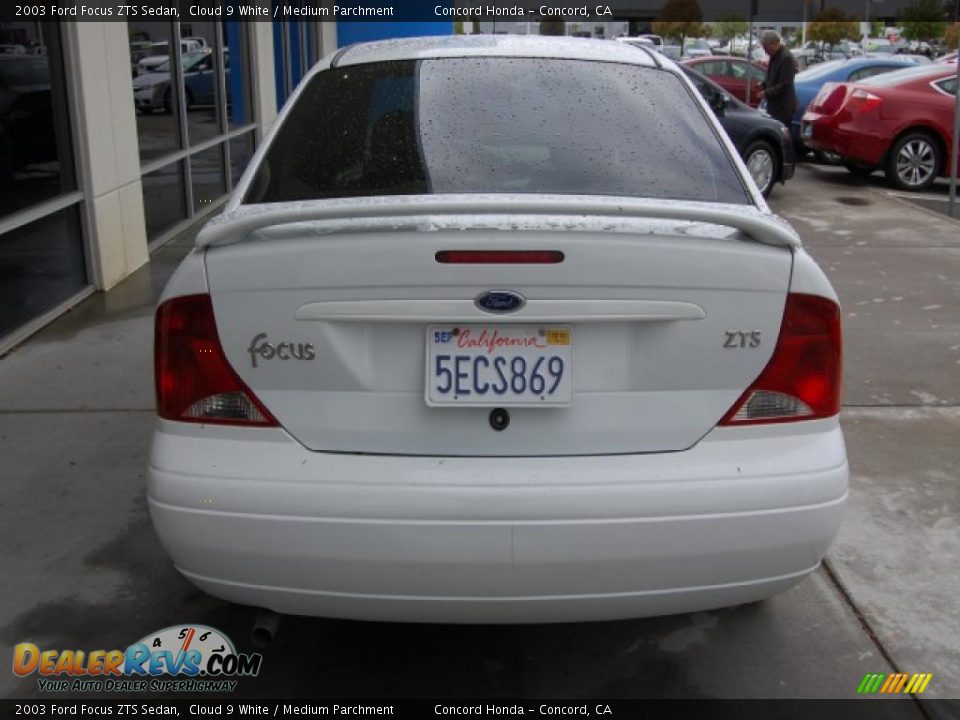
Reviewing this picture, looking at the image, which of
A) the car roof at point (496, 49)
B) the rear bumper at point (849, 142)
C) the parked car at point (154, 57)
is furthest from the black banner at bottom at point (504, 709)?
the rear bumper at point (849, 142)

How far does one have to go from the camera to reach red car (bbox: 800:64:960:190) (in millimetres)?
12727

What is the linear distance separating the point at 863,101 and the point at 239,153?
738cm

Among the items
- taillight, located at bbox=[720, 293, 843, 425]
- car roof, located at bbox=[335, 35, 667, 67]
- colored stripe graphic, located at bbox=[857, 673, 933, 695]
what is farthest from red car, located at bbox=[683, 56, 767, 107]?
taillight, located at bbox=[720, 293, 843, 425]

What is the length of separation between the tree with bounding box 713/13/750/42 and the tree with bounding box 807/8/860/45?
8.05 meters

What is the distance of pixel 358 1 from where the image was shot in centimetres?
2189

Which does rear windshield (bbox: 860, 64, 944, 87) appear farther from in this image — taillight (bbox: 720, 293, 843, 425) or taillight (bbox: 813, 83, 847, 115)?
taillight (bbox: 720, 293, 843, 425)

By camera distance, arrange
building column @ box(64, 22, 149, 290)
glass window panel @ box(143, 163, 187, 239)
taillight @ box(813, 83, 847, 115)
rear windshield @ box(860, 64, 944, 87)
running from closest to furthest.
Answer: building column @ box(64, 22, 149, 290) < glass window panel @ box(143, 163, 187, 239) < rear windshield @ box(860, 64, 944, 87) < taillight @ box(813, 83, 847, 115)

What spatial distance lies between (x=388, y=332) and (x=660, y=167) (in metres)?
1.08

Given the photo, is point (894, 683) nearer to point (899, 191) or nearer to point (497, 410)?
point (497, 410)

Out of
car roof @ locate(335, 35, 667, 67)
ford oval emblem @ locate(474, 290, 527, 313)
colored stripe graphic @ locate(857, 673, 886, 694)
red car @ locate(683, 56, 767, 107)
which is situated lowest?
colored stripe graphic @ locate(857, 673, 886, 694)

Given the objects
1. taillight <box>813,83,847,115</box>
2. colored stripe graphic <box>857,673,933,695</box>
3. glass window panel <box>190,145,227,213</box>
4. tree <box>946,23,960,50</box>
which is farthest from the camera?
tree <box>946,23,960,50</box>

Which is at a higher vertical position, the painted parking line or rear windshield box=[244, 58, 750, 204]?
rear windshield box=[244, 58, 750, 204]

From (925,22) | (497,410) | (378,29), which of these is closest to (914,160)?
(497,410)

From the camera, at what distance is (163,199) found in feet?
30.8
